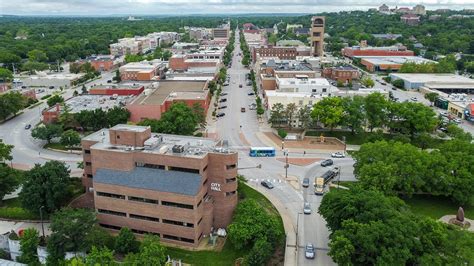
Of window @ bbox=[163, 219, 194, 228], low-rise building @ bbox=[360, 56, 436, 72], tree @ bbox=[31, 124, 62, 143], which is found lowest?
window @ bbox=[163, 219, 194, 228]

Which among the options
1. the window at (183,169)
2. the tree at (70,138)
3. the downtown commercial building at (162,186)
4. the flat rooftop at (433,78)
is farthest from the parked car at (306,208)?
the flat rooftop at (433,78)

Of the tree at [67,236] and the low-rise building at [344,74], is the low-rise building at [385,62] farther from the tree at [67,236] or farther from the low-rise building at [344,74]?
the tree at [67,236]

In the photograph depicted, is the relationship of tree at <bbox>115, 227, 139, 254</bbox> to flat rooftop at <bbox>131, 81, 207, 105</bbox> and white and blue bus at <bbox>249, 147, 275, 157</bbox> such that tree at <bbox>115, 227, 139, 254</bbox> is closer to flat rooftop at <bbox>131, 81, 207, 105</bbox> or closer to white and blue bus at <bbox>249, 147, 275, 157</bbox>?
white and blue bus at <bbox>249, 147, 275, 157</bbox>

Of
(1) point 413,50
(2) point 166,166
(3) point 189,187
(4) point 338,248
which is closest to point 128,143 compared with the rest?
(2) point 166,166

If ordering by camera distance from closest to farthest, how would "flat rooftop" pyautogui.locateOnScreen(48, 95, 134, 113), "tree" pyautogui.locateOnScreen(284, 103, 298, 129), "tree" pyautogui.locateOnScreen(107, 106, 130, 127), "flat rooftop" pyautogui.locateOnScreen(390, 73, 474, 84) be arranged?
"tree" pyautogui.locateOnScreen(107, 106, 130, 127) < "tree" pyautogui.locateOnScreen(284, 103, 298, 129) < "flat rooftop" pyautogui.locateOnScreen(48, 95, 134, 113) < "flat rooftop" pyautogui.locateOnScreen(390, 73, 474, 84)

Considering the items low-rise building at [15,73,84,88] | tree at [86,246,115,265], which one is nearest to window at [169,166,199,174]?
tree at [86,246,115,265]

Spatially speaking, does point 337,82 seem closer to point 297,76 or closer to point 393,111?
point 297,76
